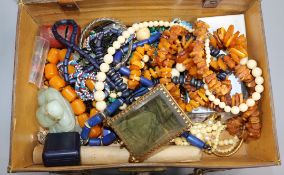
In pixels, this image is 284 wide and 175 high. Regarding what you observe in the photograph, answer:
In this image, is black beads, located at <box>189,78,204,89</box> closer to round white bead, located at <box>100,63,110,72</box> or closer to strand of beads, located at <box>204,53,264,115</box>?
strand of beads, located at <box>204,53,264,115</box>

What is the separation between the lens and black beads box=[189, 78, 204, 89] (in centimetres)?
87

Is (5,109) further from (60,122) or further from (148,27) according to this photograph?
(148,27)

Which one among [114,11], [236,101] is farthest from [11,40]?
[236,101]

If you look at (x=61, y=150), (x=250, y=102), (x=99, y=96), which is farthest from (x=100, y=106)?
(x=250, y=102)

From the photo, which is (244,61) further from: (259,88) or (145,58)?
(145,58)

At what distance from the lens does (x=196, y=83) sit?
0.87 meters

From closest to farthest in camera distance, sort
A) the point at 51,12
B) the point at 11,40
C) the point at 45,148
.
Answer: the point at 45,148, the point at 51,12, the point at 11,40

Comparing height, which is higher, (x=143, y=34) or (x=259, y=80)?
(x=143, y=34)

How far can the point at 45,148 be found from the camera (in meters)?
0.80

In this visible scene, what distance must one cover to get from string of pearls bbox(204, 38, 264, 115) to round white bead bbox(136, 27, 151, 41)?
146mm

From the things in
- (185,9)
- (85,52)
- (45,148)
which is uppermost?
(185,9)

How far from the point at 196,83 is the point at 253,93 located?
0.44ft

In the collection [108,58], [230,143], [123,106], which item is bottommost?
[230,143]

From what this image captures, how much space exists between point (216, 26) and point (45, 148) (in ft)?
1.69
